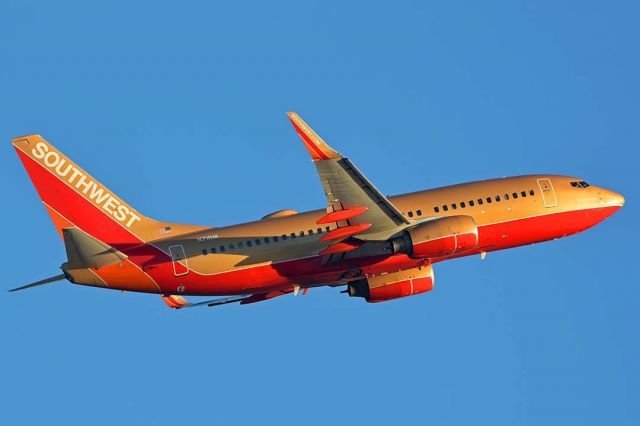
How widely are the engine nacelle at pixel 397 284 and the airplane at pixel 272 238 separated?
0.20 ft

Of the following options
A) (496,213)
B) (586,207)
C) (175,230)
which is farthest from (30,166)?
(586,207)

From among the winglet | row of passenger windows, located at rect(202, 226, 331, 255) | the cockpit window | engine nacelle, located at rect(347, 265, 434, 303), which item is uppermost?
the cockpit window

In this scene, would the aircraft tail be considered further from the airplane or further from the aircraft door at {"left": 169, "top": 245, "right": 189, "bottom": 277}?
the aircraft door at {"left": 169, "top": 245, "right": 189, "bottom": 277}

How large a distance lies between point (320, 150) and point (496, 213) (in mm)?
14859

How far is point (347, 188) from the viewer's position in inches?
2552

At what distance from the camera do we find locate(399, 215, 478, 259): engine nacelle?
68188mm

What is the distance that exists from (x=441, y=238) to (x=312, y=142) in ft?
34.1

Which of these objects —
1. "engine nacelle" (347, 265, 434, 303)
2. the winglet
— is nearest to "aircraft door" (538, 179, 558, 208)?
"engine nacelle" (347, 265, 434, 303)

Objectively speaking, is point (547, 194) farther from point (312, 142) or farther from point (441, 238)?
point (312, 142)

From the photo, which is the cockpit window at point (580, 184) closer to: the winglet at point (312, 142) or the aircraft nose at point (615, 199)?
the aircraft nose at point (615, 199)

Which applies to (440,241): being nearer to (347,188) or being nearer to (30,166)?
(347,188)

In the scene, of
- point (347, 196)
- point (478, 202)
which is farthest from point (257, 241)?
point (478, 202)

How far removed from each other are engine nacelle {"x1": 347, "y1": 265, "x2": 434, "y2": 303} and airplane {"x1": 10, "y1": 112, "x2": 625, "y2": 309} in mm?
61

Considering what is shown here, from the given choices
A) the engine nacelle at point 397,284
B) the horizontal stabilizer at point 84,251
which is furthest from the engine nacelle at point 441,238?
the horizontal stabilizer at point 84,251
